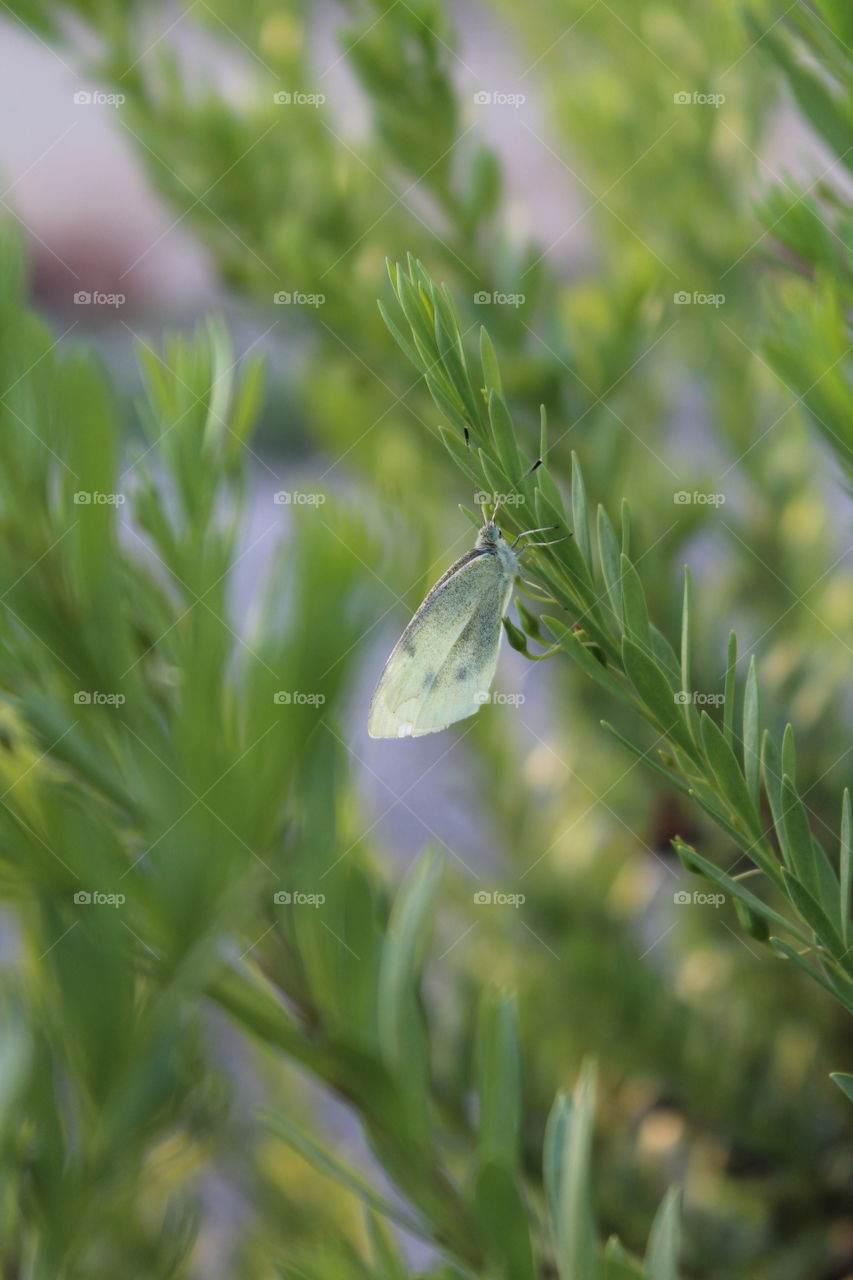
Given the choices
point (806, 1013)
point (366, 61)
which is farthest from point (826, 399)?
point (806, 1013)

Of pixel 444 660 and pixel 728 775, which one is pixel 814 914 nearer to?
pixel 728 775

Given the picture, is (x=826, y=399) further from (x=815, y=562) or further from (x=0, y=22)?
(x=0, y=22)

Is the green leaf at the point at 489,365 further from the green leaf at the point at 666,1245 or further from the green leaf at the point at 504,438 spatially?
the green leaf at the point at 666,1245

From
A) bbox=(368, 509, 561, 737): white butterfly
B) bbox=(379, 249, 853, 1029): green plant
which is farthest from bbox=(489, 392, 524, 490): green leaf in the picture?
bbox=(368, 509, 561, 737): white butterfly

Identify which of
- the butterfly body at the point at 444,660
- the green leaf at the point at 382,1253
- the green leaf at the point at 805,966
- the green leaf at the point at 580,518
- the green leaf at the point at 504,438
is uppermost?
the green leaf at the point at 504,438

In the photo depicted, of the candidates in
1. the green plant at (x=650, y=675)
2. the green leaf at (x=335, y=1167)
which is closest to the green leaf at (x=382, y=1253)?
the green leaf at (x=335, y=1167)

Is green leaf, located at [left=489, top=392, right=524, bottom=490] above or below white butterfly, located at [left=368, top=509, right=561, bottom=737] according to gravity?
above

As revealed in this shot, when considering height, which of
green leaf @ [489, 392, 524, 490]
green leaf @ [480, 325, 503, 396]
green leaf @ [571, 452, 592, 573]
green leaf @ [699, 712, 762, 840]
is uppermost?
green leaf @ [480, 325, 503, 396]

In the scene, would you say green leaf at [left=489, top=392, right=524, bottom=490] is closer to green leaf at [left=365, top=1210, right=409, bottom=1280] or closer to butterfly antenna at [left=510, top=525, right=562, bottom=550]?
butterfly antenna at [left=510, top=525, right=562, bottom=550]
